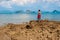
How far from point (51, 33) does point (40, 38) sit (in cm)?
121

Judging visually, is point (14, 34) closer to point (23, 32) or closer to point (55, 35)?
point (23, 32)

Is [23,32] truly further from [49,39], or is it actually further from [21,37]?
[49,39]

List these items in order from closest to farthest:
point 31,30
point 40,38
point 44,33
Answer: point 40,38 < point 44,33 < point 31,30

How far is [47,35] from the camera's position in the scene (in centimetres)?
1305

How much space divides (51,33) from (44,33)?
485 millimetres

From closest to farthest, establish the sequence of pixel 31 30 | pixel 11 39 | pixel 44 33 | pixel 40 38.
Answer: pixel 11 39, pixel 40 38, pixel 44 33, pixel 31 30

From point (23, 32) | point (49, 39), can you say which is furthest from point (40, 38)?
point (23, 32)

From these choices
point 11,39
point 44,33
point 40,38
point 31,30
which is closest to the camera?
point 11,39

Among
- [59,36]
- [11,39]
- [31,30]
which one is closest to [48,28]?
[31,30]

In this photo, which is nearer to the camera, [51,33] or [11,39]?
[11,39]

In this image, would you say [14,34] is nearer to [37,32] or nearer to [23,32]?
[23,32]

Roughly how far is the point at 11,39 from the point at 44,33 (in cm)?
264

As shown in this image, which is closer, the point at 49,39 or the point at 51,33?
the point at 49,39

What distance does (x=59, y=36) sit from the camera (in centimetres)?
1257
